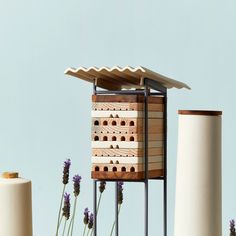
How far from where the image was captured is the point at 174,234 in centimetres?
736

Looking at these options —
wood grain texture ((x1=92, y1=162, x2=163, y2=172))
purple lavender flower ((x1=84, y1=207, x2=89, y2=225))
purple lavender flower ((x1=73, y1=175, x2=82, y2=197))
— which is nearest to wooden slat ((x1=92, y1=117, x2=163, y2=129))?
wood grain texture ((x1=92, y1=162, x2=163, y2=172))

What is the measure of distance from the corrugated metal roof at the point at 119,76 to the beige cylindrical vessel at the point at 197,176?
0.41 meters

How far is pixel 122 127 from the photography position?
7.55 metres

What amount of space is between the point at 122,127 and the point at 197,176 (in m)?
0.67

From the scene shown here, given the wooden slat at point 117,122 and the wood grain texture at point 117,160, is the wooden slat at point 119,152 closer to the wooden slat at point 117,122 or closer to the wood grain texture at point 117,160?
the wood grain texture at point 117,160

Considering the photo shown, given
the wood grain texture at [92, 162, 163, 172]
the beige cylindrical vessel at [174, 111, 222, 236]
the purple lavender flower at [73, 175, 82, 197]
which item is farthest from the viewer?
the purple lavender flower at [73, 175, 82, 197]

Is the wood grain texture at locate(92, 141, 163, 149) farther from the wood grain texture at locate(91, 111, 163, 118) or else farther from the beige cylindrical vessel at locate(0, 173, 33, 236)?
the beige cylindrical vessel at locate(0, 173, 33, 236)

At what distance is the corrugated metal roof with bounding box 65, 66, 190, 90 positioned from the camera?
290 inches

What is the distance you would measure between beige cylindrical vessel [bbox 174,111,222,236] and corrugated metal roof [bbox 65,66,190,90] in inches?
16.3

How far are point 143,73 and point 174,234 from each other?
3.72 ft

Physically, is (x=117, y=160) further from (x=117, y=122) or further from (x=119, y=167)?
(x=117, y=122)

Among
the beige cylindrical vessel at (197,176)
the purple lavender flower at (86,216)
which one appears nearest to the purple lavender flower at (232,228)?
the beige cylindrical vessel at (197,176)

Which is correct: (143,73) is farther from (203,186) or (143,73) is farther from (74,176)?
(74,176)

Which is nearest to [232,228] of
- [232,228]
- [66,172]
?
[232,228]
